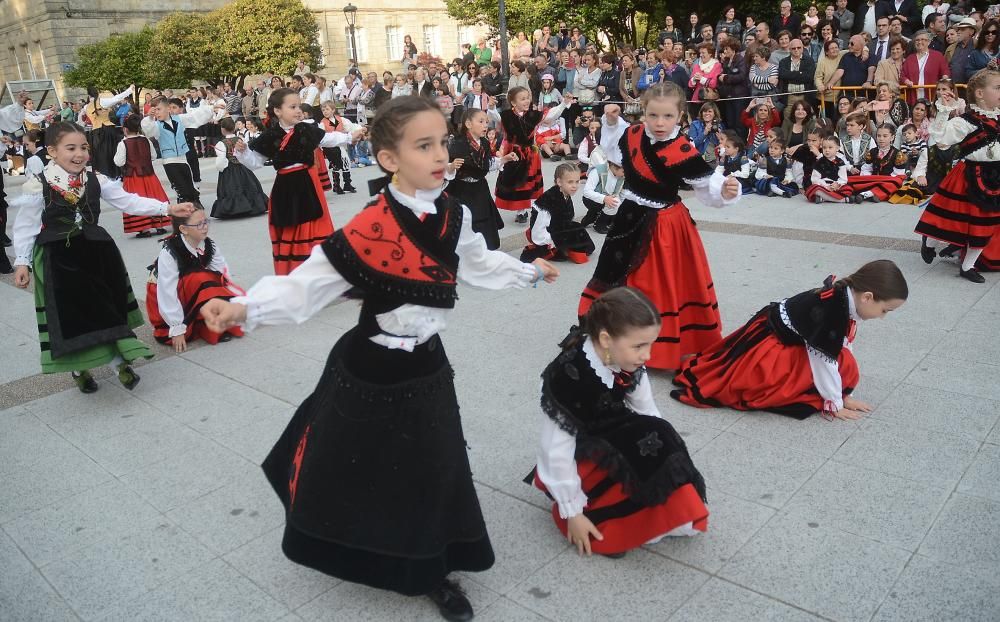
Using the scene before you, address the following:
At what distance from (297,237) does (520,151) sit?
2.85 metres

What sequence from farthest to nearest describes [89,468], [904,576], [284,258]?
[284,258] < [89,468] < [904,576]

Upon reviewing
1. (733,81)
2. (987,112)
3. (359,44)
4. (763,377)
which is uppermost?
(359,44)

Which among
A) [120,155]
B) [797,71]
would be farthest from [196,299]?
[797,71]

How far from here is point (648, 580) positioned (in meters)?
2.84

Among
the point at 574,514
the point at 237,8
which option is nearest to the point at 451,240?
the point at 574,514

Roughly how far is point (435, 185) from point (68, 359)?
3319 millimetres

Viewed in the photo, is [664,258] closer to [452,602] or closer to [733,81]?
[452,602]

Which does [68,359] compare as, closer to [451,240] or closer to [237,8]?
[451,240]

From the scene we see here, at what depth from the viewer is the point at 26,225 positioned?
15.2ft

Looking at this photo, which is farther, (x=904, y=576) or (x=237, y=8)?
(x=237, y=8)

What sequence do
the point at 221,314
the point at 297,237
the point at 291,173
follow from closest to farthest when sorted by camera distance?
1. the point at 221,314
2. the point at 291,173
3. the point at 297,237

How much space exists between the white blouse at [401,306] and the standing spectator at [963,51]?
10.3 m

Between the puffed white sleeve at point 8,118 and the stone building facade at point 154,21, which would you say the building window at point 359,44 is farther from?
the puffed white sleeve at point 8,118

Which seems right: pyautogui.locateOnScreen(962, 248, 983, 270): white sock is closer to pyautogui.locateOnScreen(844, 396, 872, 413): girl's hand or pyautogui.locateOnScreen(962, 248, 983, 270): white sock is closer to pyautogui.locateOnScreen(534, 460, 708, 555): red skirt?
pyautogui.locateOnScreen(844, 396, 872, 413): girl's hand
